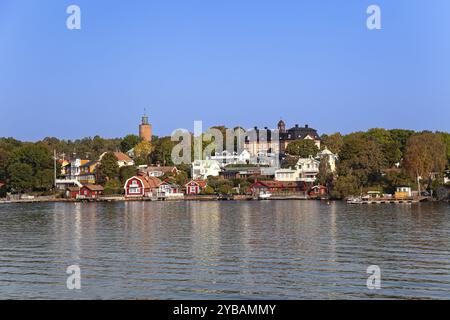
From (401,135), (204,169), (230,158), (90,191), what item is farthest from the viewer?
(230,158)

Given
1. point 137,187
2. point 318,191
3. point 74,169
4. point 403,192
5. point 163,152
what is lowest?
point 403,192

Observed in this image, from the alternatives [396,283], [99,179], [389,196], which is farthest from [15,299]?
[99,179]

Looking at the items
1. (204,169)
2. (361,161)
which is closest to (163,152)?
→ (204,169)

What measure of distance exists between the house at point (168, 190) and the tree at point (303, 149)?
26305 mm

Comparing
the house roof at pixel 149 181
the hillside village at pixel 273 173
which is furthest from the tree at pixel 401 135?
the house roof at pixel 149 181

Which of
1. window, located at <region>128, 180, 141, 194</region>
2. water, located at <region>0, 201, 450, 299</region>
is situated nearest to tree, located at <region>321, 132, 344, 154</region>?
window, located at <region>128, 180, 141, 194</region>

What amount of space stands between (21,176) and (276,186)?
32.3 meters

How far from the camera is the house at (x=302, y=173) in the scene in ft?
294

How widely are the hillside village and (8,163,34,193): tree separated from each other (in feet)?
0.90

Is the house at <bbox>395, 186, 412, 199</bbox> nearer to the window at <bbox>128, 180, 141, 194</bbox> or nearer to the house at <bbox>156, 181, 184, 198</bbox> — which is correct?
the house at <bbox>156, 181, 184, 198</bbox>

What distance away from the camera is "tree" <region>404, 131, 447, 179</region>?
68.6 m

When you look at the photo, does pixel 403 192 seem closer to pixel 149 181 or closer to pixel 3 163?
pixel 149 181

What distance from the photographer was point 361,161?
74.4m

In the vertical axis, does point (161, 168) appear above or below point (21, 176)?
above
